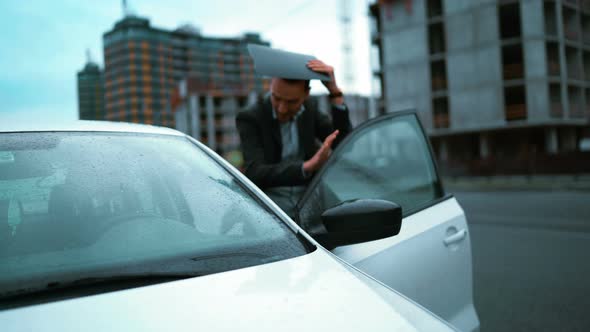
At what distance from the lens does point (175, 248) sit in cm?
142

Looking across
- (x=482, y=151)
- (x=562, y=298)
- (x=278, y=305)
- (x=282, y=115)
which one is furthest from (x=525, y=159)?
(x=278, y=305)

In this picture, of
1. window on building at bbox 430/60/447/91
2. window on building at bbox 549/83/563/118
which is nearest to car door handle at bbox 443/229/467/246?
window on building at bbox 549/83/563/118

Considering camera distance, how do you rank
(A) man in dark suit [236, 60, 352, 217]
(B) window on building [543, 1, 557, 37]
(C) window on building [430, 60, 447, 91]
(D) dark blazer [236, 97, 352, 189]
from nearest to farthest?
(A) man in dark suit [236, 60, 352, 217], (D) dark blazer [236, 97, 352, 189], (B) window on building [543, 1, 557, 37], (C) window on building [430, 60, 447, 91]

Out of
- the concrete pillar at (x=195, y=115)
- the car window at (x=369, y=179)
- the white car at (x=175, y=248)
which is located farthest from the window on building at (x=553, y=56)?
the concrete pillar at (x=195, y=115)

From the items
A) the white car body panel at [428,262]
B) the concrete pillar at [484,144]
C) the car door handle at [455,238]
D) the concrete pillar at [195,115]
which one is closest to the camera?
the white car body panel at [428,262]

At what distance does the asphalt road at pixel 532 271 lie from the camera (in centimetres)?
379

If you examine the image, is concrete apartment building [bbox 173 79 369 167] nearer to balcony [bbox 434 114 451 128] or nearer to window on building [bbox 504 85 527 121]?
balcony [bbox 434 114 451 128]

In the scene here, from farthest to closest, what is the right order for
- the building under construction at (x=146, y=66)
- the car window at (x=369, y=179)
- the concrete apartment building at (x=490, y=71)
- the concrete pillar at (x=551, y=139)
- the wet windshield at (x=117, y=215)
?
the building under construction at (x=146, y=66) → the concrete pillar at (x=551, y=139) → the concrete apartment building at (x=490, y=71) → the car window at (x=369, y=179) → the wet windshield at (x=117, y=215)

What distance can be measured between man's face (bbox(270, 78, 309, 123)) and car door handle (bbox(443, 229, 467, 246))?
1.03 meters

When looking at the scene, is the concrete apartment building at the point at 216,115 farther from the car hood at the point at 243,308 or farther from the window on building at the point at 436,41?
the car hood at the point at 243,308

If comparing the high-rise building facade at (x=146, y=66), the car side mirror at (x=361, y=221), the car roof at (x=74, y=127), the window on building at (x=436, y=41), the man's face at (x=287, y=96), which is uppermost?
the high-rise building facade at (x=146, y=66)

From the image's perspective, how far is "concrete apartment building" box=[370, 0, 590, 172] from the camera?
3322 cm

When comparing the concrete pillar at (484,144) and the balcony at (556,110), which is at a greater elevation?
the balcony at (556,110)

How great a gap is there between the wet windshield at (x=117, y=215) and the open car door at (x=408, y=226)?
0.36 m
